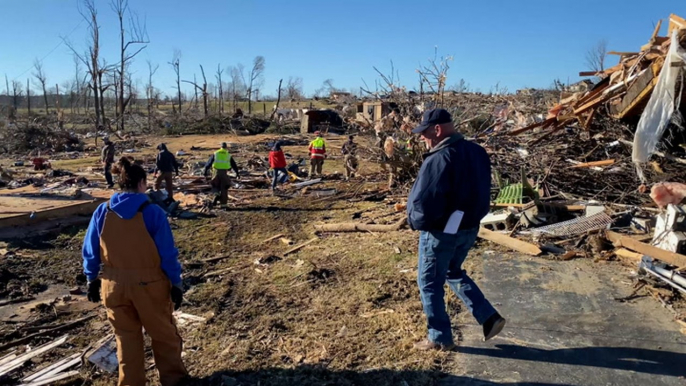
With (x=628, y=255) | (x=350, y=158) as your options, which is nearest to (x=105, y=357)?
(x=628, y=255)

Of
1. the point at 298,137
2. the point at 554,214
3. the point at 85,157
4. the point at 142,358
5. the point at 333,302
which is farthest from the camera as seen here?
the point at 298,137

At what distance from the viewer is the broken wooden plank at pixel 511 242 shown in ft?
20.5

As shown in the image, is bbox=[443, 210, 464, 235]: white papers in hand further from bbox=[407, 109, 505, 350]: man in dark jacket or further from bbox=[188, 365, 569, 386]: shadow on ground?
bbox=[188, 365, 569, 386]: shadow on ground

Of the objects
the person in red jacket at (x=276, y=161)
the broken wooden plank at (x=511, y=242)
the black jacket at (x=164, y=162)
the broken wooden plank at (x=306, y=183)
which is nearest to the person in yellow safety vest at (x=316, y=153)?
the broken wooden plank at (x=306, y=183)

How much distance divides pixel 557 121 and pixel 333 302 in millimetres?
6631

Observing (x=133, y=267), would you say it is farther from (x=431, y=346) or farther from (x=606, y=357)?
(x=606, y=357)

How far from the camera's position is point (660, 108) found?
6.60 meters

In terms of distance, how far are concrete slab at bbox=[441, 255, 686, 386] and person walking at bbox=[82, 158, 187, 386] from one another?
2.12 m

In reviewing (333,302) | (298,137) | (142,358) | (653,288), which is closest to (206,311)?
(333,302)

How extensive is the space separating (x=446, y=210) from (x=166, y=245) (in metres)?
2.00

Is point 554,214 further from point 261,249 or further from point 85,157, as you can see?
point 85,157

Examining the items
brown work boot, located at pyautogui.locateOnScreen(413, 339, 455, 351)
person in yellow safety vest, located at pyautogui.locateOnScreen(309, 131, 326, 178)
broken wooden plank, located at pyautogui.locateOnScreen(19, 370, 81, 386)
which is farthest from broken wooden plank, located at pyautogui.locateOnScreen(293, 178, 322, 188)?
brown work boot, located at pyautogui.locateOnScreen(413, 339, 455, 351)

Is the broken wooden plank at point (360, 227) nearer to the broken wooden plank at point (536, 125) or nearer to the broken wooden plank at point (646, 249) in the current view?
the broken wooden plank at point (646, 249)

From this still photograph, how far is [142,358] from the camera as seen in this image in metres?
3.63
